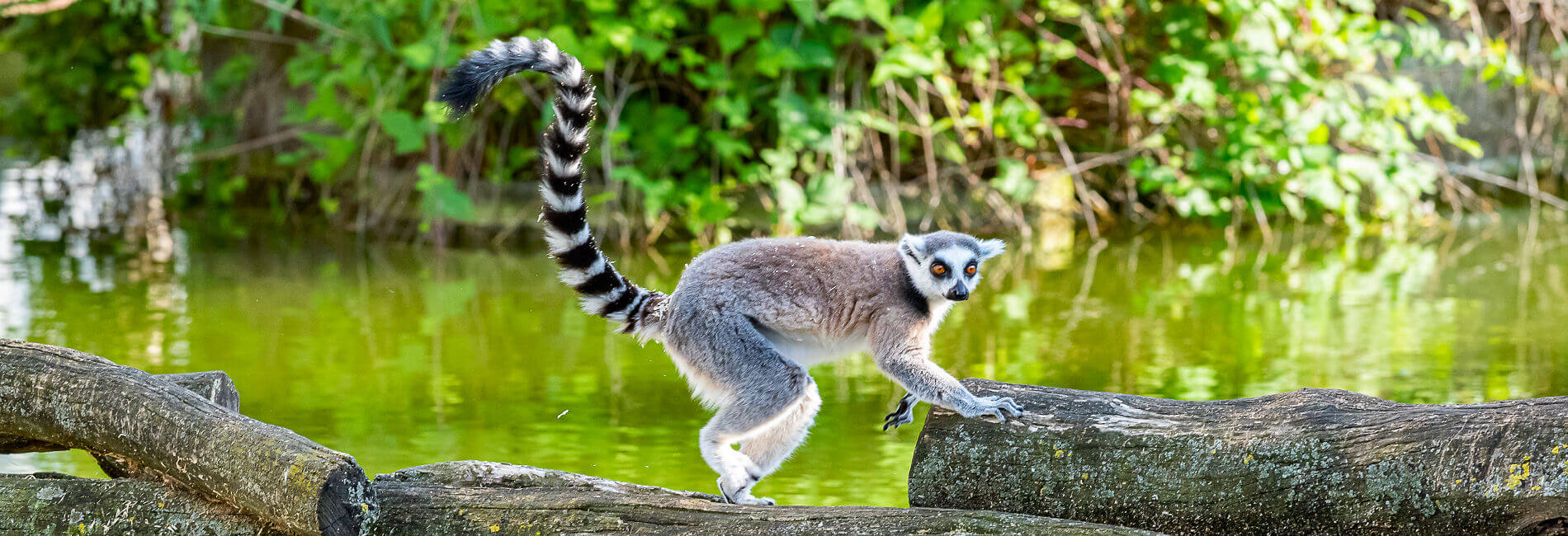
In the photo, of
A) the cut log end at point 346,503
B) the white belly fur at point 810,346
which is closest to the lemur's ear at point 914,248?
the white belly fur at point 810,346

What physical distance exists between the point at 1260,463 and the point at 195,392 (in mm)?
2499

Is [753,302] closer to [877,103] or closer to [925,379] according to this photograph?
[925,379]

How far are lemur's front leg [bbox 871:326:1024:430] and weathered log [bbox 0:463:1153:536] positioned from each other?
35 cm

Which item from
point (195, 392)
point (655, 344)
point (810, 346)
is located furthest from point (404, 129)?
point (195, 392)

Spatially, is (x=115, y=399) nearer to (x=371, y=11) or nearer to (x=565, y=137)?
(x=565, y=137)

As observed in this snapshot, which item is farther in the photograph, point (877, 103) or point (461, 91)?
point (877, 103)

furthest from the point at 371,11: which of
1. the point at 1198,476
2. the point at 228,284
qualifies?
the point at 1198,476

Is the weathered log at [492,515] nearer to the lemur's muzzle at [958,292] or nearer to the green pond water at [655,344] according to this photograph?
the lemur's muzzle at [958,292]

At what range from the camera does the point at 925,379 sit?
3.54 metres

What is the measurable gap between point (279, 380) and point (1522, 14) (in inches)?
386

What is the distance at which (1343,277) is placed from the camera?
8.77 m

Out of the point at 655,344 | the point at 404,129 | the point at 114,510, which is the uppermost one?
the point at 404,129

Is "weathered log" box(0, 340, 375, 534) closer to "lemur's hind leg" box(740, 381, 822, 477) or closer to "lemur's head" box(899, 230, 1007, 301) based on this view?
"lemur's hind leg" box(740, 381, 822, 477)

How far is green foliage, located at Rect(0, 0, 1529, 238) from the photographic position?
9.54m
